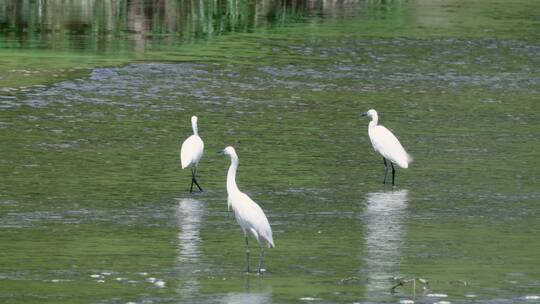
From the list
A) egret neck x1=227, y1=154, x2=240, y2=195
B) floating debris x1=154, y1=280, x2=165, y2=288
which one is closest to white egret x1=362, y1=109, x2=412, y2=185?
egret neck x1=227, y1=154, x2=240, y2=195

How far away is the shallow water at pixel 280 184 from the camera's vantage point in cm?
1348

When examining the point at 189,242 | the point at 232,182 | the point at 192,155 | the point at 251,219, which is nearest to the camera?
the point at 251,219

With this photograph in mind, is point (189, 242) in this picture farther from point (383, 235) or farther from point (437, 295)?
point (437, 295)

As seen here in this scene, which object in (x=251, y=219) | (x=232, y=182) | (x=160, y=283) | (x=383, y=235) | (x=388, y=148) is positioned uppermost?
(x=232, y=182)

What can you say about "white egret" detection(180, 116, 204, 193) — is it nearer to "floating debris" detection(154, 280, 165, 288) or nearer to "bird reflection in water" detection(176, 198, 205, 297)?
"bird reflection in water" detection(176, 198, 205, 297)

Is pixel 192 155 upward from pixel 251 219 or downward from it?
downward

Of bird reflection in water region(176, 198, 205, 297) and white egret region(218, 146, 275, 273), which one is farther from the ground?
white egret region(218, 146, 275, 273)

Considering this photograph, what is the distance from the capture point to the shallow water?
44.2ft

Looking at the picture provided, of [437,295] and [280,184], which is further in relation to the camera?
[280,184]

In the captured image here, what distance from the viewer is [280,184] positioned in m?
19.2

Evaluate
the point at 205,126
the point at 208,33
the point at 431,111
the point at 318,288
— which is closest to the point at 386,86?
the point at 431,111

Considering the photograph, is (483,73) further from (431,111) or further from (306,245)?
(306,245)

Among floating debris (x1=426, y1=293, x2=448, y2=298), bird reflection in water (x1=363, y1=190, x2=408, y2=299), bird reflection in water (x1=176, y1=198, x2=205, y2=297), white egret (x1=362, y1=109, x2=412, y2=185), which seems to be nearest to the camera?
floating debris (x1=426, y1=293, x2=448, y2=298)

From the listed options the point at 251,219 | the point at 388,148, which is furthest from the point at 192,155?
the point at 251,219
